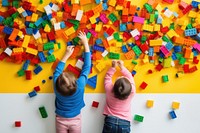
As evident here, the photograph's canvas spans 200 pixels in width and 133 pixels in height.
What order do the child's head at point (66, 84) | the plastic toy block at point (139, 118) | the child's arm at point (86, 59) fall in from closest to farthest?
1. the child's head at point (66, 84)
2. the child's arm at point (86, 59)
3. the plastic toy block at point (139, 118)

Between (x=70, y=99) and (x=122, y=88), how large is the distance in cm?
29

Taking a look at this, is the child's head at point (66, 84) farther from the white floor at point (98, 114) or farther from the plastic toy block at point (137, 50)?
the plastic toy block at point (137, 50)

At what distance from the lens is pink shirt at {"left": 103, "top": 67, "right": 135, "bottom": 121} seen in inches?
70.4

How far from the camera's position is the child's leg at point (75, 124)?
1791mm

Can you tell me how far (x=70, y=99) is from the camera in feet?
5.66

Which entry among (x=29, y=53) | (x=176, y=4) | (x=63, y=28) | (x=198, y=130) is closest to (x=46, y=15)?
(x=63, y=28)

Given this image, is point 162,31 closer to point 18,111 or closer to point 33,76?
point 33,76

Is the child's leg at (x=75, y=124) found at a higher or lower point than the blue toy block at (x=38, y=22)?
lower

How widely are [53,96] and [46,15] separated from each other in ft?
1.56

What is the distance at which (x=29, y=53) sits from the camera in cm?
181

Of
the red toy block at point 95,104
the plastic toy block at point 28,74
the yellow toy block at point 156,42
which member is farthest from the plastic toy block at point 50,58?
the yellow toy block at point 156,42

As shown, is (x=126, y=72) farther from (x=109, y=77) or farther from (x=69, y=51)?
(x=69, y=51)

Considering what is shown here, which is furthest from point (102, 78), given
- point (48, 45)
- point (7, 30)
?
point (7, 30)

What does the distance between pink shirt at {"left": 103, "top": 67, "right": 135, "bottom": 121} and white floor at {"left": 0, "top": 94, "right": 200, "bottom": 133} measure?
7cm
